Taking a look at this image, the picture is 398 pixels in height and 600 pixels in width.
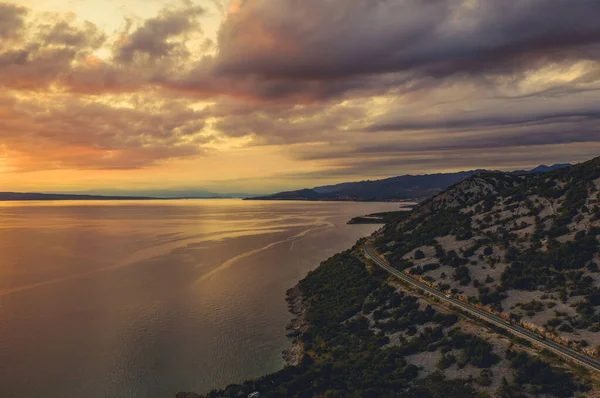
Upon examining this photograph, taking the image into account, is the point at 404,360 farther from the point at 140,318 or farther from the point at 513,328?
the point at 140,318

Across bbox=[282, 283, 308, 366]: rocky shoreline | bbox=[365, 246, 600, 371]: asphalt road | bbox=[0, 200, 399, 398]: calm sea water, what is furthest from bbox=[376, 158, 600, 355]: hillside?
bbox=[0, 200, 399, 398]: calm sea water

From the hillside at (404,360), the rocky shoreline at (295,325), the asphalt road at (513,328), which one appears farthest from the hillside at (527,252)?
the rocky shoreline at (295,325)

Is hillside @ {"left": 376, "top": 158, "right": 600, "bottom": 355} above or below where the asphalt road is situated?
above

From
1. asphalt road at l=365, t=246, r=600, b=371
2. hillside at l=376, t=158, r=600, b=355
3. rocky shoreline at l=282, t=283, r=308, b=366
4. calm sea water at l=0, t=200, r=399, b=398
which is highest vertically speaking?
hillside at l=376, t=158, r=600, b=355

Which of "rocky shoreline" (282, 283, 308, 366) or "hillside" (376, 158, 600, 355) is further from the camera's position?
"rocky shoreline" (282, 283, 308, 366)

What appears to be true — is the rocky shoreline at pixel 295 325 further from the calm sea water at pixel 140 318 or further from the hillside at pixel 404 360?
Answer: the calm sea water at pixel 140 318

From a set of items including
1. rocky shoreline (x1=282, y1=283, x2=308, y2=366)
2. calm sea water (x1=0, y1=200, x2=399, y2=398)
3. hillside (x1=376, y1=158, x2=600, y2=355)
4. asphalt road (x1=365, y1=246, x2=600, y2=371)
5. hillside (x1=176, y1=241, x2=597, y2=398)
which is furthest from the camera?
rocky shoreline (x1=282, y1=283, x2=308, y2=366)

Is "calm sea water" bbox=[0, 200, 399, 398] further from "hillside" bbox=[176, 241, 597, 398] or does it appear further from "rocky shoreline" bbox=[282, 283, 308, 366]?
"hillside" bbox=[176, 241, 597, 398]

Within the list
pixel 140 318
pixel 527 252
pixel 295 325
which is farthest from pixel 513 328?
pixel 140 318
